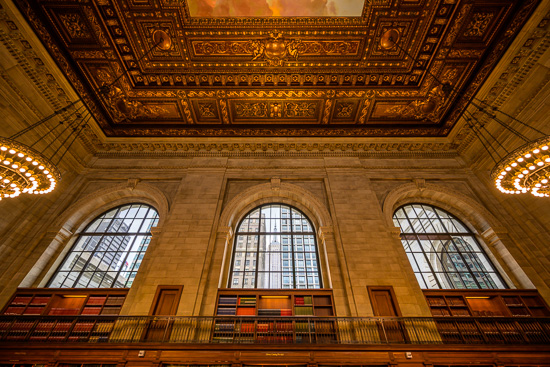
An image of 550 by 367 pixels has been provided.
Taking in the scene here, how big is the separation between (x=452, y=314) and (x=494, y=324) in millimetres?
714

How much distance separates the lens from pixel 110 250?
716cm

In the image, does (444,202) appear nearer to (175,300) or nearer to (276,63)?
(276,63)

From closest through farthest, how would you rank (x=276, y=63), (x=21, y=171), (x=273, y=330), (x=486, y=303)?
(x=21, y=171) → (x=273, y=330) → (x=486, y=303) → (x=276, y=63)

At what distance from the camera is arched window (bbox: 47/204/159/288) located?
21.5 feet

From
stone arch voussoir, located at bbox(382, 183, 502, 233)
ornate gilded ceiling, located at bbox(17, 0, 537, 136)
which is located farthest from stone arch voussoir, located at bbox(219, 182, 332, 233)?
ornate gilded ceiling, located at bbox(17, 0, 537, 136)

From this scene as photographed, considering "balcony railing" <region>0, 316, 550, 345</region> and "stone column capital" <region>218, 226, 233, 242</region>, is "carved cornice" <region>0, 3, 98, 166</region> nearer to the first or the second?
"balcony railing" <region>0, 316, 550, 345</region>

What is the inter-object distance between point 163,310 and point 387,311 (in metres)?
4.78

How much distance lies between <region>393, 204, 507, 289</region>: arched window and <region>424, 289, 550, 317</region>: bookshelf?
497mm

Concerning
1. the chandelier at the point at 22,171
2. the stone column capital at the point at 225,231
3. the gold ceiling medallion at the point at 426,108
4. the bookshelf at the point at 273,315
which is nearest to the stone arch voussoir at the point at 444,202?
the gold ceiling medallion at the point at 426,108

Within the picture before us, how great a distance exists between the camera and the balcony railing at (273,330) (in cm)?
486

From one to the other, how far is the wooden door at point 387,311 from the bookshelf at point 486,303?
0.90 m


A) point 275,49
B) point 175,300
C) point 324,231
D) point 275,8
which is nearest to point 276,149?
point 275,49

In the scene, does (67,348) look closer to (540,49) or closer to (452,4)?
(452,4)

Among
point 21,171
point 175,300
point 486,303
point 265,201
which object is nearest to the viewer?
point 21,171
